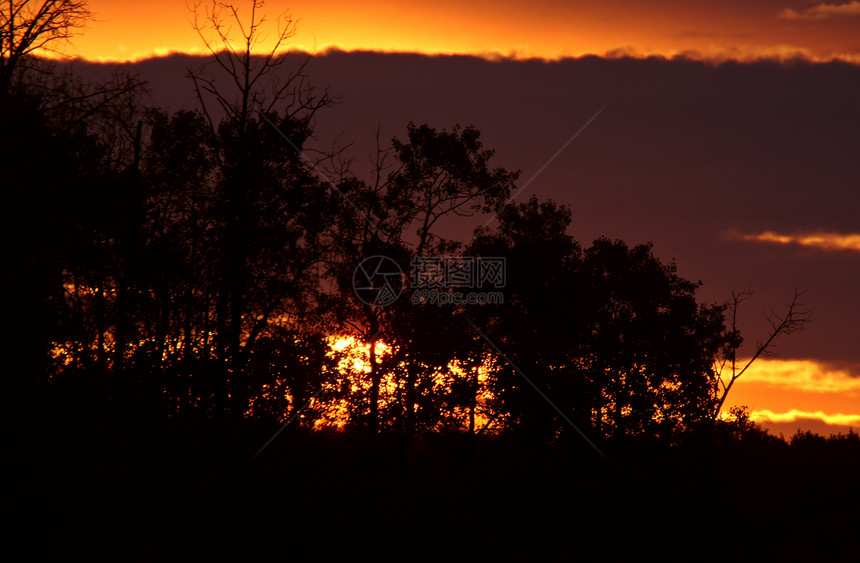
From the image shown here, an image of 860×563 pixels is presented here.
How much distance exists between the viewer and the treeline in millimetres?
36844

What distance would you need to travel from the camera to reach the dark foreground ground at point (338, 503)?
21.9 m

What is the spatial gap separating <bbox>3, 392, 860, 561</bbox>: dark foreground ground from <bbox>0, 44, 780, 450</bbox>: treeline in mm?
2668

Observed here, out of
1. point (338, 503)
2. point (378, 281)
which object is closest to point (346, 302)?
point (378, 281)

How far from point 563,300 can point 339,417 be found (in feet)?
52.9


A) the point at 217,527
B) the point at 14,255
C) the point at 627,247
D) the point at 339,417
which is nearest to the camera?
the point at 14,255

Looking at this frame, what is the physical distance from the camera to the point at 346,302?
151 feet

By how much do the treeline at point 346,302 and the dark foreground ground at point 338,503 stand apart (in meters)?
2.67

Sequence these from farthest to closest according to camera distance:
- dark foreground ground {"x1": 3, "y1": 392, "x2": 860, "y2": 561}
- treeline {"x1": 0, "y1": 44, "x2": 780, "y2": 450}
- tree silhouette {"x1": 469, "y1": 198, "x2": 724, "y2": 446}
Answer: tree silhouette {"x1": 469, "y1": 198, "x2": 724, "y2": 446} < treeline {"x1": 0, "y1": 44, "x2": 780, "y2": 450} < dark foreground ground {"x1": 3, "y1": 392, "x2": 860, "y2": 561}

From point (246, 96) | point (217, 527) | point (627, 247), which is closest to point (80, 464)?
point (217, 527)

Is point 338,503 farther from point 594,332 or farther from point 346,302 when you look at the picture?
point 594,332

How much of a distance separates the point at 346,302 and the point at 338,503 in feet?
57.4

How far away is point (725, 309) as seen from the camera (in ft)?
193

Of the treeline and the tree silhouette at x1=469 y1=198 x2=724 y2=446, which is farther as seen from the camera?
the tree silhouette at x1=469 y1=198 x2=724 y2=446

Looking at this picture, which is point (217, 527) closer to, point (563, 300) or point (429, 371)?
point (429, 371)
